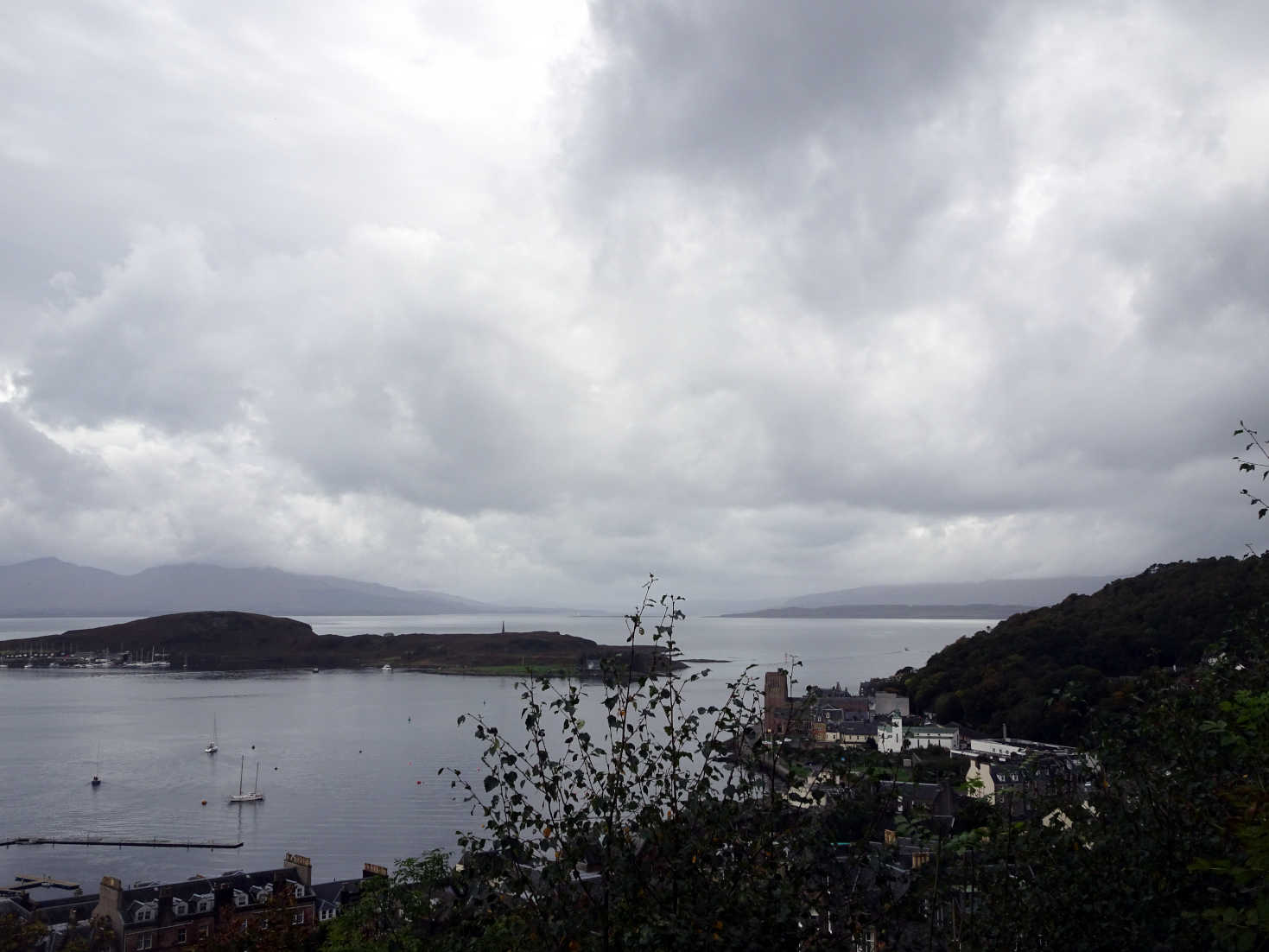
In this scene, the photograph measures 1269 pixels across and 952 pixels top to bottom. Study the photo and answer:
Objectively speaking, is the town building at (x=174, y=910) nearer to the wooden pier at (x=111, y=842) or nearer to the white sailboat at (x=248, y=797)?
the wooden pier at (x=111, y=842)

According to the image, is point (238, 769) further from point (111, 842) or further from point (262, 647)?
point (262, 647)

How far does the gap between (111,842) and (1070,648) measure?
1393 inches

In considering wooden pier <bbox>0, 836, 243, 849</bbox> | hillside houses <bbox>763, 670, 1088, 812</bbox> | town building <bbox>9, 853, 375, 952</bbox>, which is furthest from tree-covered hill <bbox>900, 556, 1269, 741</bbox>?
wooden pier <bbox>0, 836, 243, 849</bbox>

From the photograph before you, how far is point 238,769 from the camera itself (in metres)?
35.1

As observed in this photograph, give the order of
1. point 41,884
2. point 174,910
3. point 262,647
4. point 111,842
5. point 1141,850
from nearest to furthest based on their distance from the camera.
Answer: point 1141,850 → point 174,910 → point 41,884 → point 111,842 → point 262,647

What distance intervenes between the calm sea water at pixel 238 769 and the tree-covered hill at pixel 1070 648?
9.60 meters

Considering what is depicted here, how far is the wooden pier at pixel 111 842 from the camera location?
2406cm

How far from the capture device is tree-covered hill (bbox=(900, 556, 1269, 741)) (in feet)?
108

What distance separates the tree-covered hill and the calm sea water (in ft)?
31.5

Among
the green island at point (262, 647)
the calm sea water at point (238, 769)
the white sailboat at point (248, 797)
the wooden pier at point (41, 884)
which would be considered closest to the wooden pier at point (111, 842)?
the calm sea water at point (238, 769)

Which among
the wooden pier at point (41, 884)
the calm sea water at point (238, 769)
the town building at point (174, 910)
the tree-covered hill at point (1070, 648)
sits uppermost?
the tree-covered hill at point (1070, 648)

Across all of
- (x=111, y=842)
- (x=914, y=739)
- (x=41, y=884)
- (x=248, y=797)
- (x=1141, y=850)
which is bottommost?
(x=111, y=842)

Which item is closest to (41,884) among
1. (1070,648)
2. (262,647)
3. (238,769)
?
(238,769)

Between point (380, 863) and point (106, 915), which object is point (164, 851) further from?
point (106, 915)
